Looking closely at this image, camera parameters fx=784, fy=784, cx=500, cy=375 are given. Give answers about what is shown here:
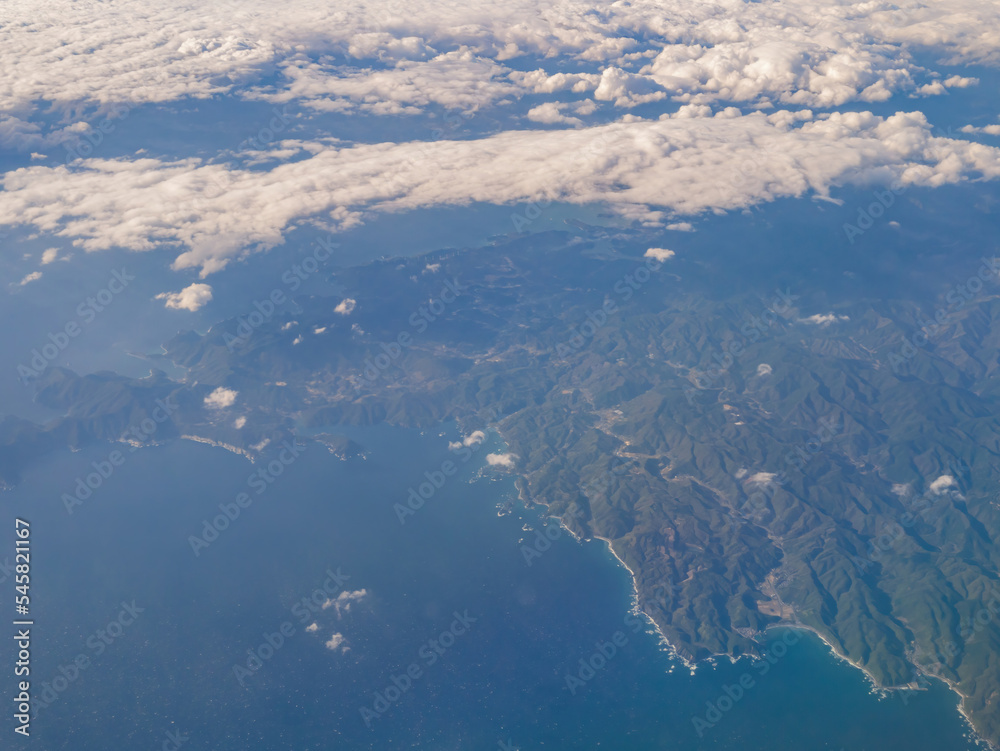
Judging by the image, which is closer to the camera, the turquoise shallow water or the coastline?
the turquoise shallow water

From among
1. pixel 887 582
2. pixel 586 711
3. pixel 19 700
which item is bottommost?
pixel 887 582

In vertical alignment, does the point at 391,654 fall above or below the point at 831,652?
above

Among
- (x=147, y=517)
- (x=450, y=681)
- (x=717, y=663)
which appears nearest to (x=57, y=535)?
(x=147, y=517)

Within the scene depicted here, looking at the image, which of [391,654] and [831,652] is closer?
[391,654]

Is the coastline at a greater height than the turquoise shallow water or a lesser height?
lesser

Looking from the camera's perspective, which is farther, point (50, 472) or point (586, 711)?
point (50, 472)

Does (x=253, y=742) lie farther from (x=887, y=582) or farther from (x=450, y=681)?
(x=887, y=582)

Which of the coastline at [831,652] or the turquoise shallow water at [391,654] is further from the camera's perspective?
the coastline at [831,652]

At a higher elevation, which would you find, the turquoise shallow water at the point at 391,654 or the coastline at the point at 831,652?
the turquoise shallow water at the point at 391,654
